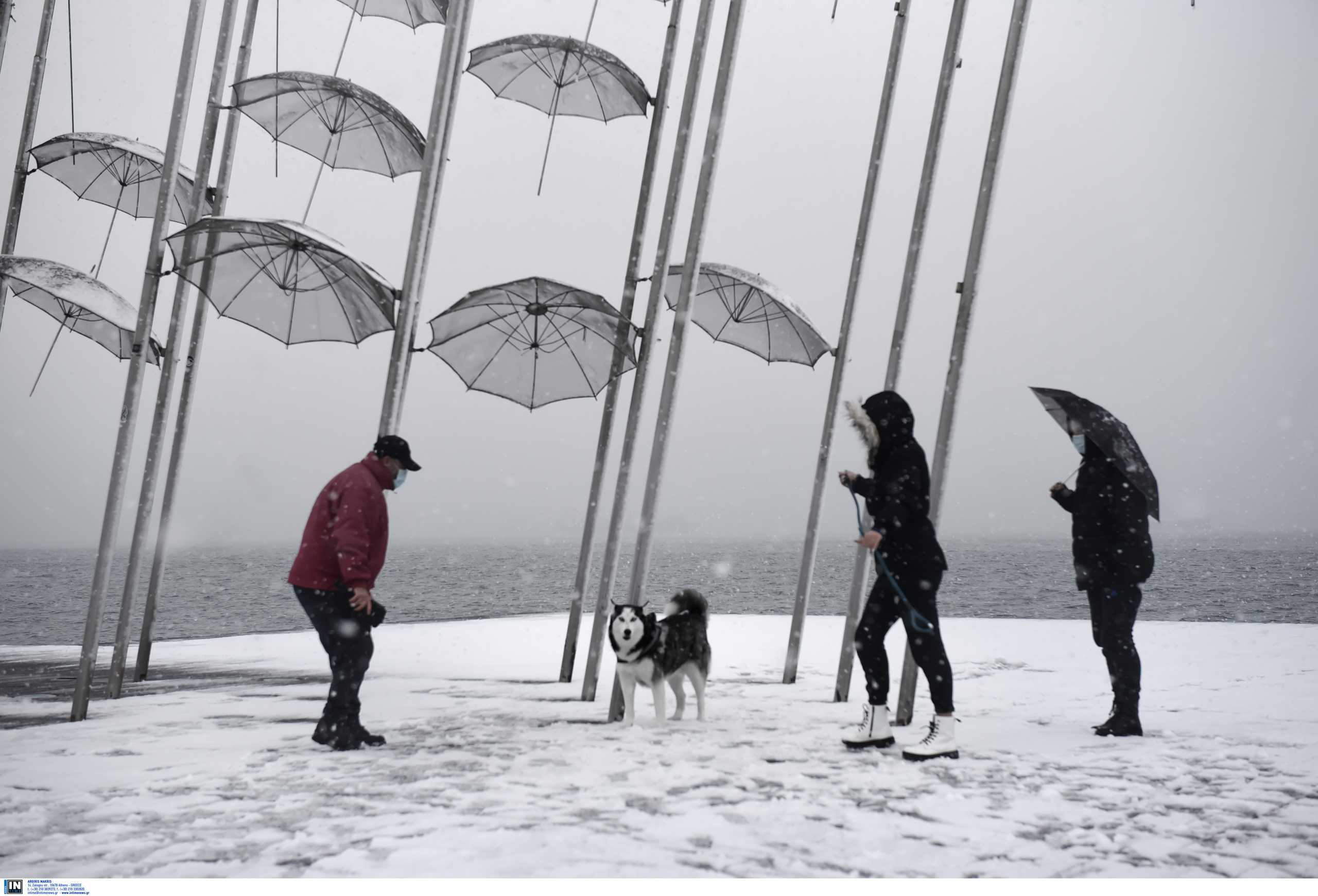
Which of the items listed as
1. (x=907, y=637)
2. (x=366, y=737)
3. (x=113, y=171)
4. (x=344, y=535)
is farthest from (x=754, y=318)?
(x=113, y=171)

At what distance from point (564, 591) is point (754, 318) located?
6341 cm

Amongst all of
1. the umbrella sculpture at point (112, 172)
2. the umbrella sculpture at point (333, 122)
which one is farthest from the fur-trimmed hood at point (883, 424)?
the umbrella sculpture at point (112, 172)

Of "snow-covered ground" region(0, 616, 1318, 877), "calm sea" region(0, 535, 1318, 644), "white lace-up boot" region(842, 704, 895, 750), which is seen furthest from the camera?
"calm sea" region(0, 535, 1318, 644)

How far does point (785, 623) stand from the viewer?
639 inches

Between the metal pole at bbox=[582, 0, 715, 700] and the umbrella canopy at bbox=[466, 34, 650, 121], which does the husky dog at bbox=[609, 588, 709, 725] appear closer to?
the metal pole at bbox=[582, 0, 715, 700]

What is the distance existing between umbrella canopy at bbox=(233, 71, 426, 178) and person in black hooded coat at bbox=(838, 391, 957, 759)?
5986 millimetres

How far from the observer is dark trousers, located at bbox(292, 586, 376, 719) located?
5750 millimetres

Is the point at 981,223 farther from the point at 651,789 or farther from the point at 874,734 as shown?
the point at 651,789

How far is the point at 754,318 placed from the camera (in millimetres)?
11336

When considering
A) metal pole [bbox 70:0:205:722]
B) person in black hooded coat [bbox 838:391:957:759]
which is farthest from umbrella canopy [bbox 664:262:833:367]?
metal pole [bbox 70:0:205:722]

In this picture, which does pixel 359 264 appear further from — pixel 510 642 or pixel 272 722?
pixel 510 642

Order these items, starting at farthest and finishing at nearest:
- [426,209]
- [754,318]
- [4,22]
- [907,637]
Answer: [754,318] < [4,22] < [426,209] < [907,637]

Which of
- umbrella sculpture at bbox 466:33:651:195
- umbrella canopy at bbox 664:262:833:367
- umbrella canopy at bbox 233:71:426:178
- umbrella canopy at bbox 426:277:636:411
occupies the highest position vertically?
umbrella sculpture at bbox 466:33:651:195

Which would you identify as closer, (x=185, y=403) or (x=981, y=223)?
(x=981, y=223)
